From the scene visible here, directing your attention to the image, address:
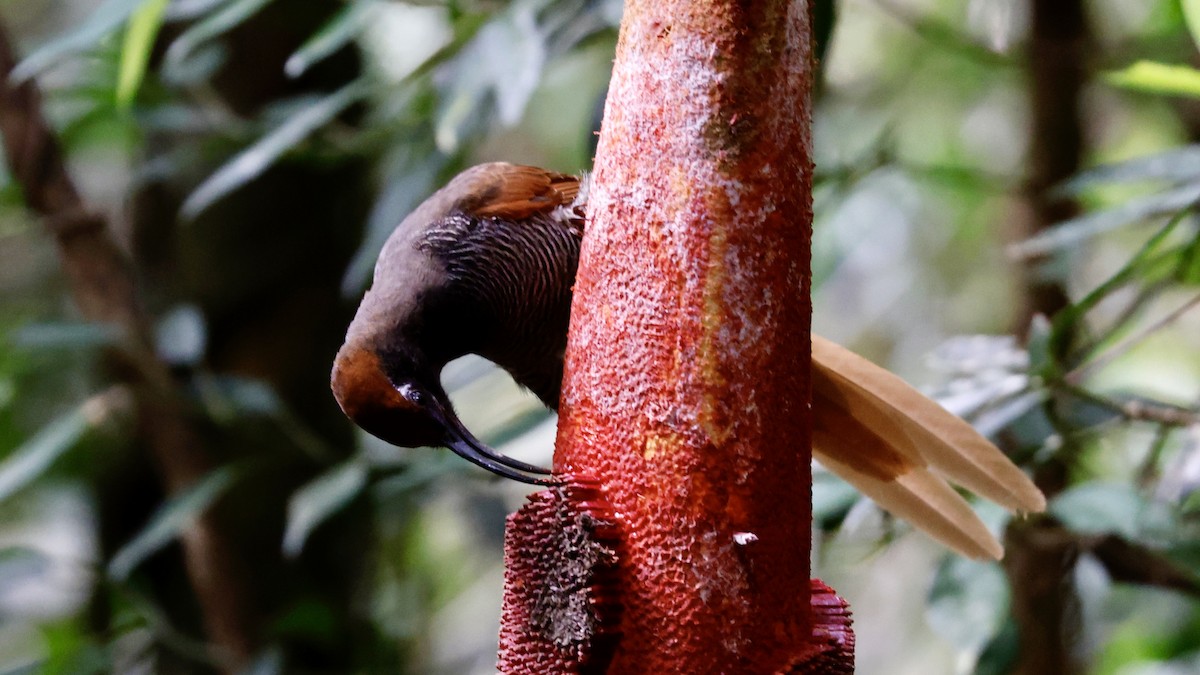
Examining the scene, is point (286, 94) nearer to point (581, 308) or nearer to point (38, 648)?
point (38, 648)

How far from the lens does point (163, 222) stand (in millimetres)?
2871

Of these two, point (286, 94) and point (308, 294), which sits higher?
point (286, 94)

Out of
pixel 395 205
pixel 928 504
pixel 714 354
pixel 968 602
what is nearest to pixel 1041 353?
pixel 968 602

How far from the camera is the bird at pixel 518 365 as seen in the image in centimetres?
121

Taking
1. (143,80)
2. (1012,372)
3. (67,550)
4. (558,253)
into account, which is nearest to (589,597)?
(558,253)

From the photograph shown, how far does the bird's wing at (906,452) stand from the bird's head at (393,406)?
1.10ft

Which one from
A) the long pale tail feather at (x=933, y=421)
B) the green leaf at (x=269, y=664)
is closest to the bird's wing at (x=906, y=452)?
the long pale tail feather at (x=933, y=421)

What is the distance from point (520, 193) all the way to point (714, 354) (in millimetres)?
819

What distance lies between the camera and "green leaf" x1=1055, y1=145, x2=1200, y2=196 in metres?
1.64

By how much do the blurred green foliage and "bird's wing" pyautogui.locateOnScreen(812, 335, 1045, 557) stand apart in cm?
29

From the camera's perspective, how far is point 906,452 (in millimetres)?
1247

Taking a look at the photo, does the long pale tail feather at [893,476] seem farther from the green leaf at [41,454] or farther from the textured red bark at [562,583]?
the green leaf at [41,454]

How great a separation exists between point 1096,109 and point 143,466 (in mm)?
2759

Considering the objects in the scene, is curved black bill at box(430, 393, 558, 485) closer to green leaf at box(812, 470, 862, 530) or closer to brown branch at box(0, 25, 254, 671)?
green leaf at box(812, 470, 862, 530)
